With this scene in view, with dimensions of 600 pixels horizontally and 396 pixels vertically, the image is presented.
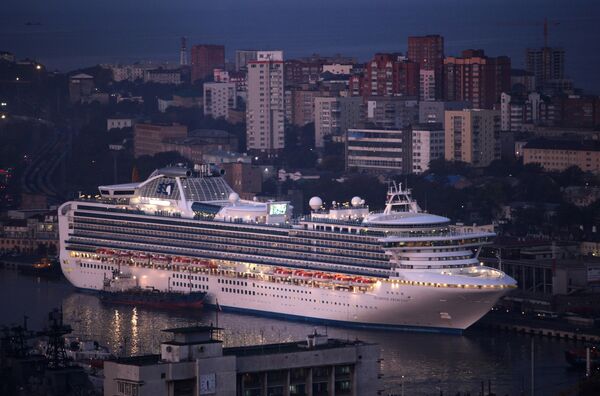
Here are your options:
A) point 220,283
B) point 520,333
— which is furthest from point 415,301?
point 220,283

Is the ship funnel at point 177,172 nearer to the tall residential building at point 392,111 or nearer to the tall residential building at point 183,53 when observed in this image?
the tall residential building at point 392,111

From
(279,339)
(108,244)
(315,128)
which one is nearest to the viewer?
(279,339)

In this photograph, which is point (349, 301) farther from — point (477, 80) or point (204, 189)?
point (477, 80)

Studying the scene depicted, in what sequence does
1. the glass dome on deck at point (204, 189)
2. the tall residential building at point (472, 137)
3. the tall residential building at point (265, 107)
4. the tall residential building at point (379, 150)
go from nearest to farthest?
the glass dome on deck at point (204, 189), the tall residential building at point (472, 137), the tall residential building at point (379, 150), the tall residential building at point (265, 107)

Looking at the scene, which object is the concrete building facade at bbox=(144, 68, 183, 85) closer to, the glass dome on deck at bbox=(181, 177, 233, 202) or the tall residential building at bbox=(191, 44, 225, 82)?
the tall residential building at bbox=(191, 44, 225, 82)

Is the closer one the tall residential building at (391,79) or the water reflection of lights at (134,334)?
the water reflection of lights at (134,334)

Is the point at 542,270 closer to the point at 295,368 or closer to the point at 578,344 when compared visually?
the point at 578,344

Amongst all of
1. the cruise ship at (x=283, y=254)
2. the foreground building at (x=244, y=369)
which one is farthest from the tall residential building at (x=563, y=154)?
the foreground building at (x=244, y=369)

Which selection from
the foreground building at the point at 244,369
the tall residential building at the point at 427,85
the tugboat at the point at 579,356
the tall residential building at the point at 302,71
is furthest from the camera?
the tall residential building at the point at 302,71
